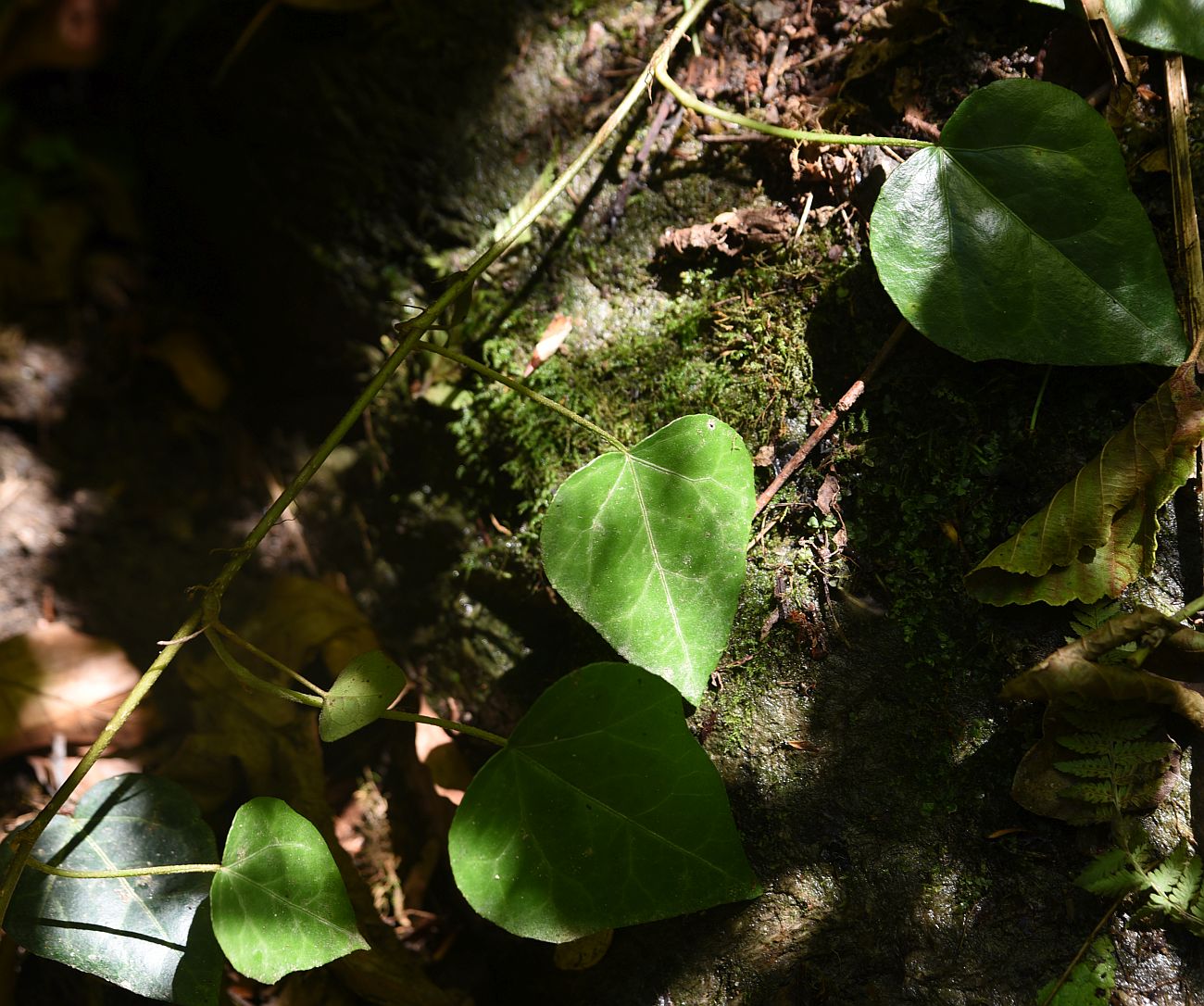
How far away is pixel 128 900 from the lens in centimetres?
153

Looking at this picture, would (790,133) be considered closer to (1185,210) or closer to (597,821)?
(1185,210)

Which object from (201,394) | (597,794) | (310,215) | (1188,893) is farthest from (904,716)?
(201,394)

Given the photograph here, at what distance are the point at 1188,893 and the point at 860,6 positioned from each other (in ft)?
6.11

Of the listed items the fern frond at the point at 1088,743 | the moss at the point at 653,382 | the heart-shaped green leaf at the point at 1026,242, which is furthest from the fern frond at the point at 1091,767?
the moss at the point at 653,382

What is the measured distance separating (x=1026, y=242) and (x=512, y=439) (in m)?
1.17

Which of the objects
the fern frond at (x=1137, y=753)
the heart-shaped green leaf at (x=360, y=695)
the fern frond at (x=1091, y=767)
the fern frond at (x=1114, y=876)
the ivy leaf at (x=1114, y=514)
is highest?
the heart-shaped green leaf at (x=360, y=695)

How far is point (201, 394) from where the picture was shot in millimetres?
2855

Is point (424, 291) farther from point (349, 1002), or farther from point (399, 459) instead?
point (349, 1002)

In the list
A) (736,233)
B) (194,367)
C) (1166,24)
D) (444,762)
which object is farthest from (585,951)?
(194,367)

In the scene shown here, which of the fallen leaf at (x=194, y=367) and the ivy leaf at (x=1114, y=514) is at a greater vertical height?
the fallen leaf at (x=194, y=367)

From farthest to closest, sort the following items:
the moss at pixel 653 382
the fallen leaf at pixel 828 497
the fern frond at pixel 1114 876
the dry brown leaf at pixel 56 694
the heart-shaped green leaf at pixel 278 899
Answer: the dry brown leaf at pixel 56 694
the moss at pixel 653 382
the fallen leaf at pixel 828 497
the heart-shaped green leaf at pixel 278 899
the fern frond at pixel 1114 876

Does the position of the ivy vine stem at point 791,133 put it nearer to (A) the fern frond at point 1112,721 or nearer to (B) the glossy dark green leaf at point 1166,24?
(B) the glossy dark green leaf at point 1166,24

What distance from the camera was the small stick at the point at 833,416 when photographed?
5.22 ft

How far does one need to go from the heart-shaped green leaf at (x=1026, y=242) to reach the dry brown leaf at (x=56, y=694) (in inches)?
87.1
